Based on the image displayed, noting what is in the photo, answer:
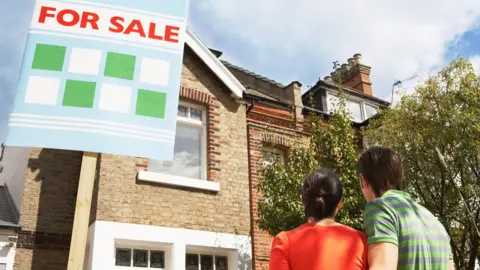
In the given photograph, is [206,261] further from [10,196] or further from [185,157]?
[10,196]

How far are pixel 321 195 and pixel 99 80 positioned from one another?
8.03 feet

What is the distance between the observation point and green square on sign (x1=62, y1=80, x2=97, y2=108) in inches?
158

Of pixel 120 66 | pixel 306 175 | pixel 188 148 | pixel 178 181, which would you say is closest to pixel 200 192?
pixel 178 181

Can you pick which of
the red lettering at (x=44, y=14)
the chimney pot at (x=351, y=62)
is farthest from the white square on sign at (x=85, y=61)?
the chimney pot at (x=351, y=62)

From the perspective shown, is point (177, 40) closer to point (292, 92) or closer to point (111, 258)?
point (111, 258)

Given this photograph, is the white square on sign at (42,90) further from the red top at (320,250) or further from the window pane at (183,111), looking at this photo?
the window pane at (183,111)

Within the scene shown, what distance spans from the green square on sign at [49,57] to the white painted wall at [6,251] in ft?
20.0

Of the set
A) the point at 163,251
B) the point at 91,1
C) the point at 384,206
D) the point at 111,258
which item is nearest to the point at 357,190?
the point at 163,251

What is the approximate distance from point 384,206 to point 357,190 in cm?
709

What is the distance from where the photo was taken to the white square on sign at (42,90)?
13.1 feet

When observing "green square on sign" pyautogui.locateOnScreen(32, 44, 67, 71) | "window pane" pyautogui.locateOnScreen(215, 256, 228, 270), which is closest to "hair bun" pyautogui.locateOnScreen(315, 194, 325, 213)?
"green square on sign" pyautogui.locateOnScreen(32, 44, 67, 71)

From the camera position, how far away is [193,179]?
10.3 meters

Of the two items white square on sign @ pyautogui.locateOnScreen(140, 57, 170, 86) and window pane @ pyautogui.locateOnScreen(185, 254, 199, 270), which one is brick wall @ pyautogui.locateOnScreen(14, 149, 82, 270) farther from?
white square on sign @ pyautogui.locateOnScreen(140, 57, 170, 86)

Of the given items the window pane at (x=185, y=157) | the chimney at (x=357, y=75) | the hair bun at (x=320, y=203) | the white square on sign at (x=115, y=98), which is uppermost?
the chimney at (x=357, y=75)
